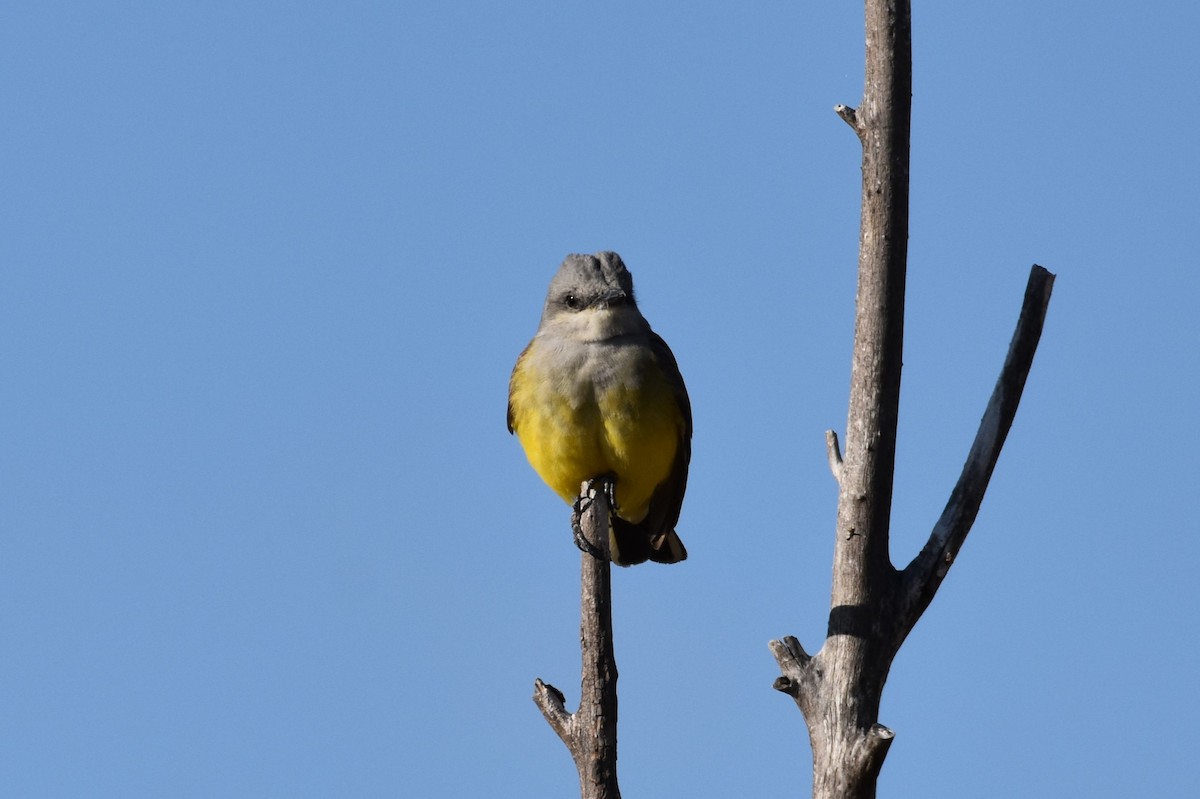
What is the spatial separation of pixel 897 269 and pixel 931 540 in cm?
107

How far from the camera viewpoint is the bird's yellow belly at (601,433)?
7.83 meters

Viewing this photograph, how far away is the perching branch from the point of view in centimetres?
586

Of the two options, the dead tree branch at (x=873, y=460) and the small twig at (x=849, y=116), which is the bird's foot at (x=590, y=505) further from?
the small twig at (x=849, y=116)

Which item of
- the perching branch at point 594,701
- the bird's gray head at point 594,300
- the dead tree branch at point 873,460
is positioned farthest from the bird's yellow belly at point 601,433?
the dead tree branch at point 873,460

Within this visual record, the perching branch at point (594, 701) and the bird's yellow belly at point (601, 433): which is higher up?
the bird's yellow belly at point (601, 433)

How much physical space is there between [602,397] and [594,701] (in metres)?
2.23

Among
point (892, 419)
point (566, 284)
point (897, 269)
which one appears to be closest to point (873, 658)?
point (892, 419)

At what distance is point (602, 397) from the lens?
7.83m

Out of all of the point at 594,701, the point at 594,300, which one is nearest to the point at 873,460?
the point at 594,701

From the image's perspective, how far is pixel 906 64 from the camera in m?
5.81

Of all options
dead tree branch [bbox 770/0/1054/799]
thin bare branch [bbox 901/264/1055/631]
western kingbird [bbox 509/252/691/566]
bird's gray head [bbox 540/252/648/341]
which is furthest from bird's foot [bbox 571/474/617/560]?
thin bare branch [bbox 901/264/1055/631]

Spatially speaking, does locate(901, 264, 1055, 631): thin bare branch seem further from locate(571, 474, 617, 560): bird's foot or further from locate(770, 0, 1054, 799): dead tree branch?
locate(571, 474, 617, 560): bird's foot

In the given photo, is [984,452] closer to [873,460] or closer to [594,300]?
[873,460]

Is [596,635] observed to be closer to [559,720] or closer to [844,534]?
[559,720]
